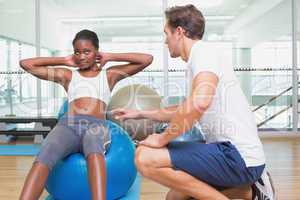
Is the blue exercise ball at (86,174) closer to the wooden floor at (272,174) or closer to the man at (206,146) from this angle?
the wooden floor at (272,174)

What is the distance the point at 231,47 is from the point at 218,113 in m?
3.22

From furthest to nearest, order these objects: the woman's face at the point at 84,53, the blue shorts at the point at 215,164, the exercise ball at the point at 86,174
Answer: the woman's face at the point at 84,53, the exercise ball at the point at 86,174, the blue shorts at the point at 215,164

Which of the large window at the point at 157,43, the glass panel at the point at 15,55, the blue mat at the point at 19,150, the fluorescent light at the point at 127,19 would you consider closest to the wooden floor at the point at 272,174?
the blue mat at the point at 19,150

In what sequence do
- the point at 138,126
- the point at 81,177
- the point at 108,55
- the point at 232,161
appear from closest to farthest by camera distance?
the point at 232,161
the point at 81,177
the point at 108,55
the point at 138,126

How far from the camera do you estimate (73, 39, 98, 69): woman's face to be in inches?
82.4

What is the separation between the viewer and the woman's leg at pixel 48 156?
1.75 m

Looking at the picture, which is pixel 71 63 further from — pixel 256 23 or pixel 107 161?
pixel 256 23

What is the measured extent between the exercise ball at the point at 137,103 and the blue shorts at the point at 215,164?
1576mm

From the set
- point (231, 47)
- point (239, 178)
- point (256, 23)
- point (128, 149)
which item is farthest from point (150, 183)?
point (256, 23)

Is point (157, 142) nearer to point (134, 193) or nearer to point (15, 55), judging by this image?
Result: point (134, 193)

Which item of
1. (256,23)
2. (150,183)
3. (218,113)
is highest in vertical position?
(256,23)

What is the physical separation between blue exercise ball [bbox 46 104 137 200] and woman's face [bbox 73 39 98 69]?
1.39ft

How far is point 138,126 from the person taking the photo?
3.08 meters

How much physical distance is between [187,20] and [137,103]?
1799mm
